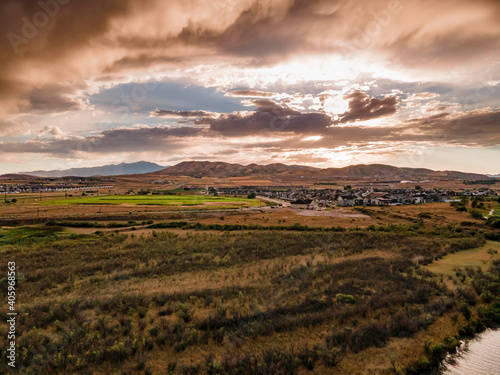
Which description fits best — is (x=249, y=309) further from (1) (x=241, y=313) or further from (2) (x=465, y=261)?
(2) (x=465, y=261)

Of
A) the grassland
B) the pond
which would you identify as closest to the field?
the grassland

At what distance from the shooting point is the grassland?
29.6ft

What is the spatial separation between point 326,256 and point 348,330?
43.6ft

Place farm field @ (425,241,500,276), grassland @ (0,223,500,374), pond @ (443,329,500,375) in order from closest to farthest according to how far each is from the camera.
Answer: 1. pond @ (443,329,500,375)
2. grassland @ (0,223,500,374)
3. farm field @ (425,241,500,276)

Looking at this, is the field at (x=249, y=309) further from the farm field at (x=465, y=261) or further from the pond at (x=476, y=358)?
the pond at (x=476, y=358)

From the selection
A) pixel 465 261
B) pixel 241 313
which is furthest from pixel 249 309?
pixel 465 261

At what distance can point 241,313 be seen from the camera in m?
12.2

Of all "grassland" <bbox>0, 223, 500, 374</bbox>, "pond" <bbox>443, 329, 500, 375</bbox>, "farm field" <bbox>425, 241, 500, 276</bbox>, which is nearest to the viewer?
"pond" <bbox>443, 329, 500, 375</bbox>

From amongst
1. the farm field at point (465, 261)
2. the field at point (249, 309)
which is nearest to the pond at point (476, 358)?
the field at point (249, 309)

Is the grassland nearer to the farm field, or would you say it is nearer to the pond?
the pond

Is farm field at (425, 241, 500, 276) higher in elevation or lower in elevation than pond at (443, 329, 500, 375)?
lower

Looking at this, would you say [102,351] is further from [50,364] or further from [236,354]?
[236,354]

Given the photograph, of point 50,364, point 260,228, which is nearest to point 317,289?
point 50,364

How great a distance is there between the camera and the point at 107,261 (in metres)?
22.1
